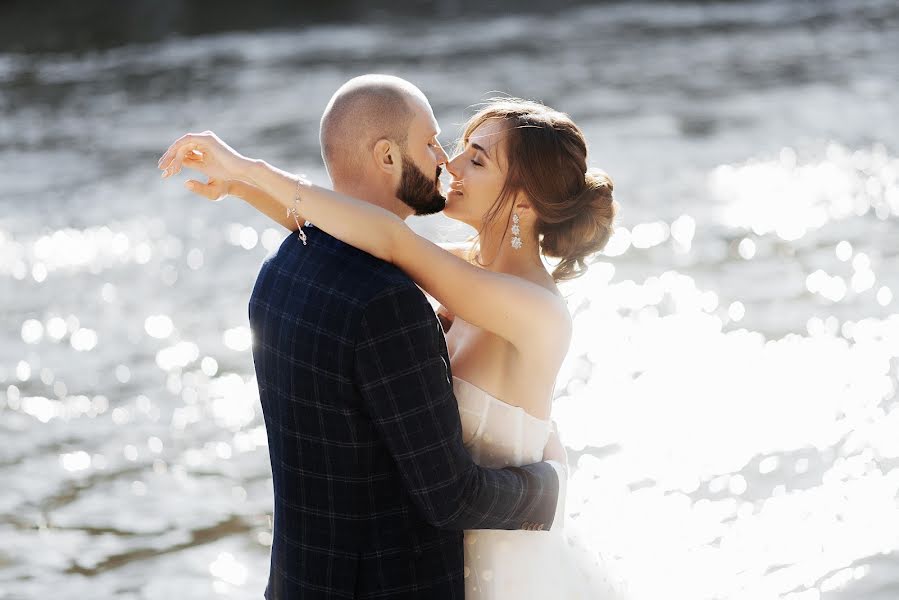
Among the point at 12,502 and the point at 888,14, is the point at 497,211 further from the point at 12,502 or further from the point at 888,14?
the point at 888,14

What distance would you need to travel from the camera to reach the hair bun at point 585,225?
9.59 feet

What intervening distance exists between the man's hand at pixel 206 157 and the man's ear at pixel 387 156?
0.28 m

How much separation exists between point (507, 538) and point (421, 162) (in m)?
0.89

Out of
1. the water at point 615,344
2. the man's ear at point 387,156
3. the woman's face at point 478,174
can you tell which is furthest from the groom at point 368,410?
the water at point 615,344

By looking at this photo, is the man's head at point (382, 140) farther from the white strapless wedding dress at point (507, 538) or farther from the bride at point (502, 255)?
the white strapless wedding dress at point (507, 538)

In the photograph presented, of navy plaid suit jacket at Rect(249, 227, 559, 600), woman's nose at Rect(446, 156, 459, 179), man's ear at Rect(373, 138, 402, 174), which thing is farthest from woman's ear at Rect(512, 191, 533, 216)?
navy plaid suit jacket at Rect(249, 227, 559, 600)

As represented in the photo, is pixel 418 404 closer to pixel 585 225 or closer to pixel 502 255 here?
pixel 502 255

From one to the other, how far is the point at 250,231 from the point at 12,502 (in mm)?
4680

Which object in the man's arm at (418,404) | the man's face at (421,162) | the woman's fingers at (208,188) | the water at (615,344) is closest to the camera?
the man's arm at (418,404)

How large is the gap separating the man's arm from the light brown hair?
0.64 meters

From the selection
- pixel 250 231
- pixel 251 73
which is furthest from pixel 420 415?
pixel 251 73

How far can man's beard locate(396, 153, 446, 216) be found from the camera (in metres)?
2.59

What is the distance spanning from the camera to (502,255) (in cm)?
296

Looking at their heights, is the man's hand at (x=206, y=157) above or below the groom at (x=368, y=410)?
above
